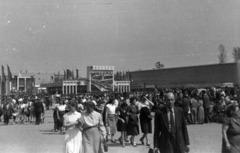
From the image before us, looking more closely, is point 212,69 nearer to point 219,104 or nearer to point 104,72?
point 104,72

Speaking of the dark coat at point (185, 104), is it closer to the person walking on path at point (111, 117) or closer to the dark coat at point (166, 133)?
the person walking on path at point (111, 117)

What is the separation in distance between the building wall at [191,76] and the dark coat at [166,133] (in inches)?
1836

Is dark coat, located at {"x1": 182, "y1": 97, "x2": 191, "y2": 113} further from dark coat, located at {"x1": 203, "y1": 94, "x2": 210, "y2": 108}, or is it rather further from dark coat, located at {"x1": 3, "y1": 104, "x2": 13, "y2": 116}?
dark coat, located at {"x1": 3, "y1": 104, "x2": 13, "y2": 116}

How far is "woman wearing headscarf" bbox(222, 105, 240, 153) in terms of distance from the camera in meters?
5.34

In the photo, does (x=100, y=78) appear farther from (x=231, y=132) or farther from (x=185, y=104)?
(x=231, y=132)

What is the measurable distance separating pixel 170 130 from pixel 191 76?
5796cm

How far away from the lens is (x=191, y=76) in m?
61.2

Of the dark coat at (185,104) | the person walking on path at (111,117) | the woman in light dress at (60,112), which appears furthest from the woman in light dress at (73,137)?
the dark coat at (185,104)

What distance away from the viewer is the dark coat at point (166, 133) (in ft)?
16.1

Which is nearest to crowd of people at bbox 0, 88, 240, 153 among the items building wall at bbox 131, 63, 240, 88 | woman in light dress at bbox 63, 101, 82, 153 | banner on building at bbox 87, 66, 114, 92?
woman in light dress at bbox 63, 101, 82, 153

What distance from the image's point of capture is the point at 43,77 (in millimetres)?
126250

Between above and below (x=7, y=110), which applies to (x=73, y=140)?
above

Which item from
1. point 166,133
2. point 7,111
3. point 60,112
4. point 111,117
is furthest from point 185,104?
point 7,111

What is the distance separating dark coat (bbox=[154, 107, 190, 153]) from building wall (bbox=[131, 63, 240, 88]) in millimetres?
46641
